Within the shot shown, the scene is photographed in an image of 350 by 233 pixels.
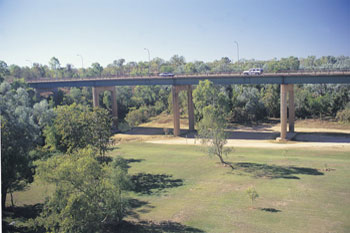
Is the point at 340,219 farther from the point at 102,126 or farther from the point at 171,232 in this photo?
the point at 102,126

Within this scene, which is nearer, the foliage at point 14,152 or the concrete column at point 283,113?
the foliage at point 14,152

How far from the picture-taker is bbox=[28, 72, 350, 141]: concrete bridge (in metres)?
56.1

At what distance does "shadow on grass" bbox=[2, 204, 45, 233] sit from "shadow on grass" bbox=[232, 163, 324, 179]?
21.7 meters

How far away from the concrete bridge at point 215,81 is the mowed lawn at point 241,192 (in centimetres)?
1360

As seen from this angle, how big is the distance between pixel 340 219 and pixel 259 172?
1410 cm

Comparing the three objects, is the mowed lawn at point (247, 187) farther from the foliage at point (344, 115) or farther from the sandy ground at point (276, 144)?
the foliage at point (344, 115)

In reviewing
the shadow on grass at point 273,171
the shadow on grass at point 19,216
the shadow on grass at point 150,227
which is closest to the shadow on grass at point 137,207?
the shadow on grass at point 150,227

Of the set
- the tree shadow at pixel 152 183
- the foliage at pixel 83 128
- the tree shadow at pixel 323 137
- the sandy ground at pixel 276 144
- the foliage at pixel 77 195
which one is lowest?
the tree shadow at pixel 152 183

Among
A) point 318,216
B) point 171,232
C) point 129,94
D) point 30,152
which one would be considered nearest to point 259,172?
point 318,216

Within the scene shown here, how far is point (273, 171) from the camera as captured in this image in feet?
125

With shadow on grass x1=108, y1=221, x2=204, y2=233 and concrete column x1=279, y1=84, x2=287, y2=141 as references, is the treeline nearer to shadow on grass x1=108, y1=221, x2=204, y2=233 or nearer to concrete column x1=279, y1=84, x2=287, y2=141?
concrete column x1=279, y1=84, x2=287, y2=141

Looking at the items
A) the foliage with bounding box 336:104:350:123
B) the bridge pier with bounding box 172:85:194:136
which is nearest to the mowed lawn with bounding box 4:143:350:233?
the bridge pier with bounding box 172:85:194:136

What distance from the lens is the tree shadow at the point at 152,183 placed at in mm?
34312

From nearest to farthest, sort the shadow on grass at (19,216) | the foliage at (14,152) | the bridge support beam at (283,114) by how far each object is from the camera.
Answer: the shadow on grass at (19,216) → the foliage at (14,152) → the bridge support beam at (283,114)
